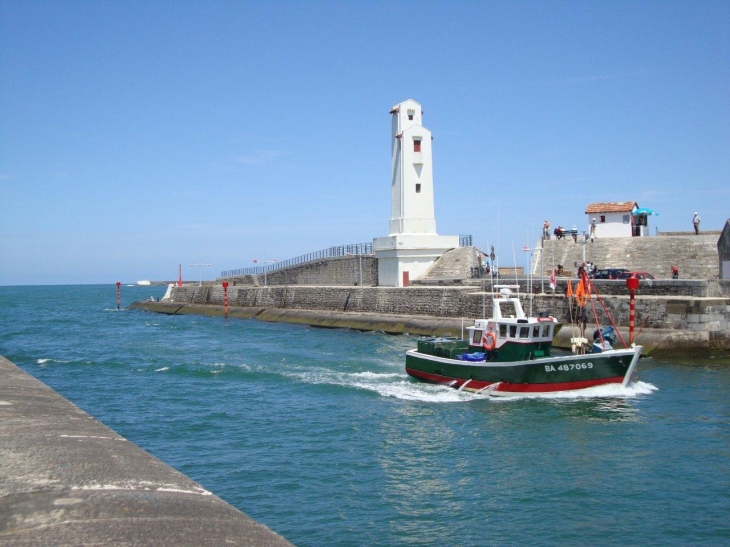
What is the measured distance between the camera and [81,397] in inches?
814

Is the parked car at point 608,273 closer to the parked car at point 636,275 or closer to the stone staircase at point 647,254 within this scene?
the parked car at point 636,275

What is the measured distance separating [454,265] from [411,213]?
4150 millimetres

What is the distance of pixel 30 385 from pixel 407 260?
3218 centimetres

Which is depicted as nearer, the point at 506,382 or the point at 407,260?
the point at 506,382

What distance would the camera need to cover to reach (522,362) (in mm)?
20344

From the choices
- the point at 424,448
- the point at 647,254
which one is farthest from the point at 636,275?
the point at 424,448

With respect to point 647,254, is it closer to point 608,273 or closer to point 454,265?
point 608,273

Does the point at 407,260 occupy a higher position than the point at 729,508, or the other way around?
the point at 407,260

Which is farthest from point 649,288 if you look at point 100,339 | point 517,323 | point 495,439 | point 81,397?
point 100,339

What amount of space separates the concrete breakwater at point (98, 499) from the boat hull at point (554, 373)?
13.9 m

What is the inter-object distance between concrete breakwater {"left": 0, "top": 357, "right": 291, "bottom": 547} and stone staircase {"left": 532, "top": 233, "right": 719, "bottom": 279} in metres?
29.6

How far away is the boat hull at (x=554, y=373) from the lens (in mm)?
19938

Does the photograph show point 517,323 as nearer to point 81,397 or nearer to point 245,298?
point 81,397

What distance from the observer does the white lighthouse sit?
141ft
